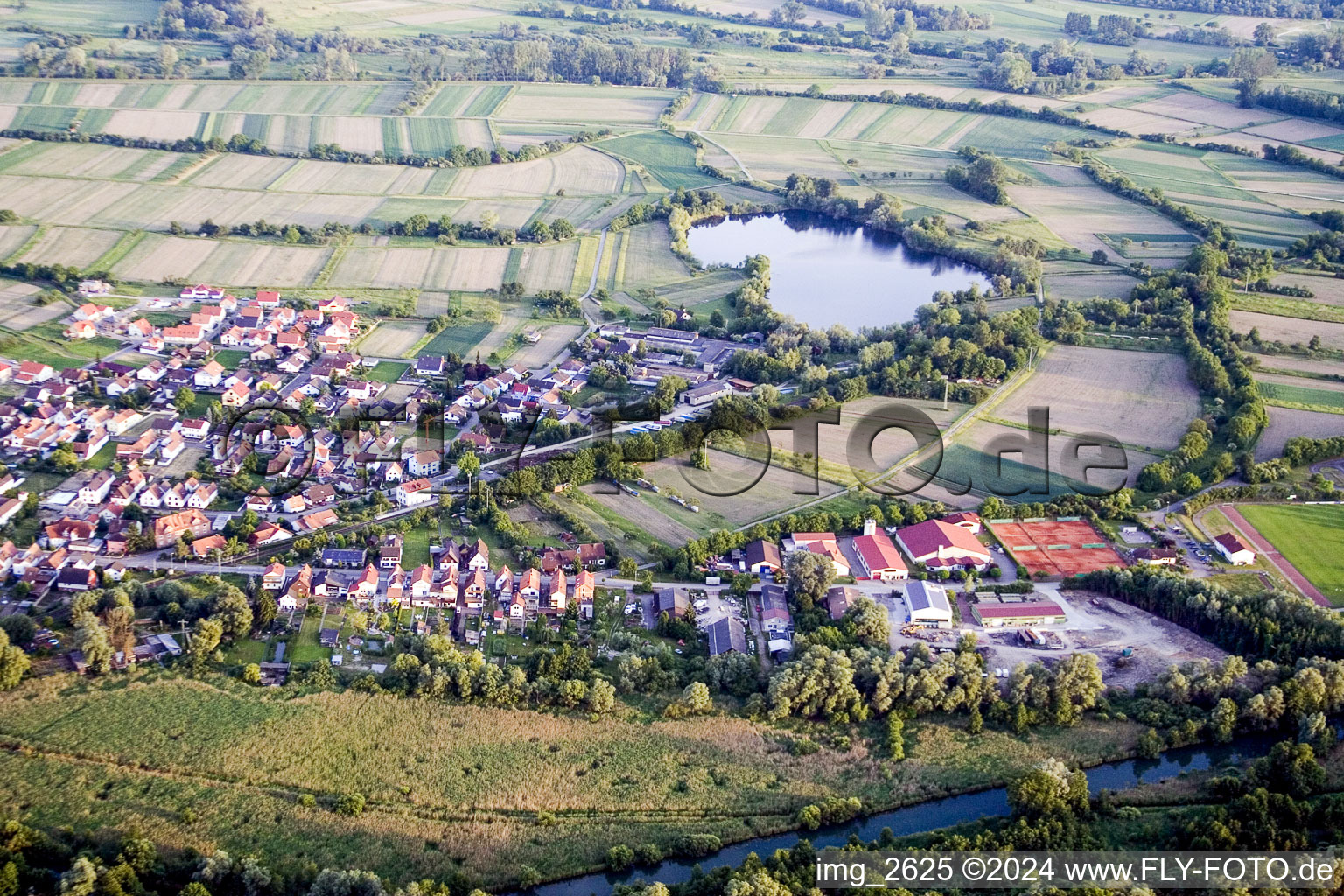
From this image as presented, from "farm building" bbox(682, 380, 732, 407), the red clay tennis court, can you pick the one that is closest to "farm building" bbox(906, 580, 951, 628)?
the red clay tennis court

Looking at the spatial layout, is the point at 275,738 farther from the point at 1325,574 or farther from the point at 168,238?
the point at 168,238

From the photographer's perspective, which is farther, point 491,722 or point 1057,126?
point 1057,126

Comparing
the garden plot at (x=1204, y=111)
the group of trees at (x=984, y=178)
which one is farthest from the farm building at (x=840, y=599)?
the garden plot at (x=1204, y=111)

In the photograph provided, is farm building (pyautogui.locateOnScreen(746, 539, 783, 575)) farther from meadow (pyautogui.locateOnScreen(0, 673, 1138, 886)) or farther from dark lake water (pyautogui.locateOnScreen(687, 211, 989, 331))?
dark lake water (pyautogui.locateOnScreen(687, 211, 989, 331))

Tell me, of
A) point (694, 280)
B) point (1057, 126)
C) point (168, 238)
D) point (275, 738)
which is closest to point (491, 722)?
point (275, 738)

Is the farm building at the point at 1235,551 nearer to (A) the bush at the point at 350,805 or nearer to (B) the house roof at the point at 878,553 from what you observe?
(B) the house roof at the point at 878,553
